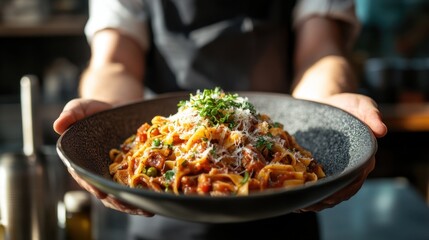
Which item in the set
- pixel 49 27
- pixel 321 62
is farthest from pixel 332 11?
pixel 49 27

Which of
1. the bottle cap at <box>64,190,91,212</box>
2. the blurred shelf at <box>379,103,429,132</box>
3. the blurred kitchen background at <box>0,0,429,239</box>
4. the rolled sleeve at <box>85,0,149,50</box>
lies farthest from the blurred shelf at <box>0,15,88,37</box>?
the blurred shelf at <box>379,103,429,132</box>

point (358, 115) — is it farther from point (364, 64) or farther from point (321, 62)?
point (364, 64)

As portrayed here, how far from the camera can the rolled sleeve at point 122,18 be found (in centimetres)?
230

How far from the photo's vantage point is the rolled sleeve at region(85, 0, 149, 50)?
2305 mm

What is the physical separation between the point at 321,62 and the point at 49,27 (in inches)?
103

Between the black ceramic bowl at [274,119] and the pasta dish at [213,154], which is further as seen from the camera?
the pasta dish at [213,154]

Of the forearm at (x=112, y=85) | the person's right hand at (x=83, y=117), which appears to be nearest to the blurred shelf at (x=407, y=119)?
the forearm at (x=112, y=85)

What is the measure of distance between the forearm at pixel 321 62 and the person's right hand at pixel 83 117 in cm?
80

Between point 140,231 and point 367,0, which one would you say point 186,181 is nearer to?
point 140,231

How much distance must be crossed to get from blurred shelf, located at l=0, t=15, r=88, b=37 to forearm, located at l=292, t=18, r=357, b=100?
2291 mm

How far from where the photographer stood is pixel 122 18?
230cm

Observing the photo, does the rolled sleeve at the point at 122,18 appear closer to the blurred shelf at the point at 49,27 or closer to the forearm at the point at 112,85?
the forearm at the point at 112,85

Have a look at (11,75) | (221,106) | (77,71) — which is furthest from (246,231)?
(11,75)

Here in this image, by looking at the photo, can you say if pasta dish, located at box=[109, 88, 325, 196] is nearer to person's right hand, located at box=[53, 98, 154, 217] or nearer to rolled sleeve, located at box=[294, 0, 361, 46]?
person's right hand, located at box=[53, 98, 154, 217]
